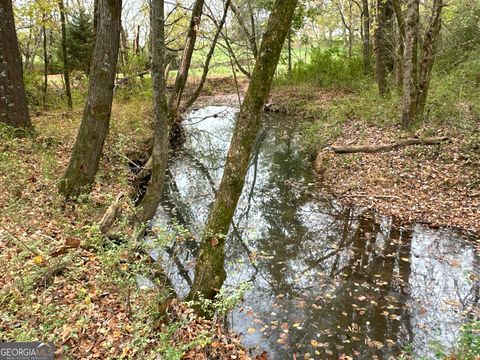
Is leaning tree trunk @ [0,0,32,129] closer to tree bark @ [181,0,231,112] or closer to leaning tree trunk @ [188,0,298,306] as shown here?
tree bark @ [181,0,231,112]

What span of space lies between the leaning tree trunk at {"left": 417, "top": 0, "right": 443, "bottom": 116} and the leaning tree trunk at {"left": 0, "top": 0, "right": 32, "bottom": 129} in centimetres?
1066

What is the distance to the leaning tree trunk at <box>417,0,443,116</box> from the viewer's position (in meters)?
9.87

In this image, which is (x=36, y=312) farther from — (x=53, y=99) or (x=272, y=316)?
(x=53, y=99)

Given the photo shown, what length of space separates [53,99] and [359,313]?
1332 cm

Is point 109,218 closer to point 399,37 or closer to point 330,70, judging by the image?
point 399,37

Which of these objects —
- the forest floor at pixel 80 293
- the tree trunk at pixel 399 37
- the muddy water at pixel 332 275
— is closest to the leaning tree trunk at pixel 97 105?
the forest floor at pixel 80 293

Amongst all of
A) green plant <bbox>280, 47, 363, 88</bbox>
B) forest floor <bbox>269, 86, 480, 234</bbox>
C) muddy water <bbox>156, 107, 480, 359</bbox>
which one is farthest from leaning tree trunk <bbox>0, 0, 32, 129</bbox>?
green plant <bbox>280, 47, 363, 88</bbox>

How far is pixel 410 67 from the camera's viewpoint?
10312mm

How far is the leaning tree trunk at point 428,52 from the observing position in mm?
9867

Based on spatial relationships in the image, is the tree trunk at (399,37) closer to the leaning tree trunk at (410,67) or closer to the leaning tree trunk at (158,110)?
the leaning tree trunk at (410,67)

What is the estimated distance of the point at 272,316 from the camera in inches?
216

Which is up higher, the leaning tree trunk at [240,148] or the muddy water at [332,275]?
the leaning tree trunk at [240,148]

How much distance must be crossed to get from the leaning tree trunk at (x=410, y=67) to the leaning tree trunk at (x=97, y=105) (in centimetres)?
794

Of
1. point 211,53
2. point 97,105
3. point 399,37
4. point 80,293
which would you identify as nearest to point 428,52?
point 399,37
